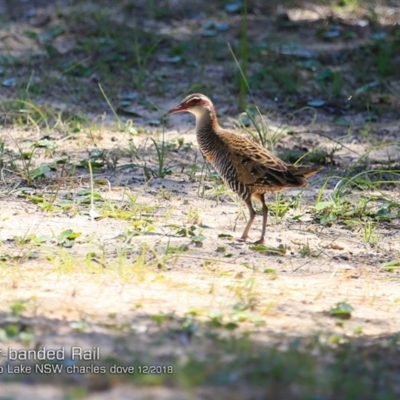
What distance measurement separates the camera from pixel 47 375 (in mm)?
4066

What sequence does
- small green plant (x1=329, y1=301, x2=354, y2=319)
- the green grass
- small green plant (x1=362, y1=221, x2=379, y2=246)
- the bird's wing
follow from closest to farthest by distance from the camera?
the green grass → small green plant (x1=329, y1=301, x2=354, y2=319) → the bird's wing → small green plant (x1=362, y1=221, x2=379, y2=246)

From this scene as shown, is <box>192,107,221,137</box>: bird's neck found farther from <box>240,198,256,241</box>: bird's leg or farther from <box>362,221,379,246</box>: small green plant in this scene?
<box>362,221,379,246</box>: small green plant

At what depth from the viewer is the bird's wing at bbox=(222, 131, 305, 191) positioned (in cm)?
662

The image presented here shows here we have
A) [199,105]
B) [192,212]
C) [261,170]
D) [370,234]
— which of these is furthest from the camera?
[199,105]

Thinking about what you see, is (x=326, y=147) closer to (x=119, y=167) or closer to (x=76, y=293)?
(x=119, y=167)

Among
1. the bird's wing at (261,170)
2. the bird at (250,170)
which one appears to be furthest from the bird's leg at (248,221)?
the bird's wing at (261,170)

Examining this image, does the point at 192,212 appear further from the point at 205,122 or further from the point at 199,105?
the point at 199,105

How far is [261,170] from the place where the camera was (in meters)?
6.63

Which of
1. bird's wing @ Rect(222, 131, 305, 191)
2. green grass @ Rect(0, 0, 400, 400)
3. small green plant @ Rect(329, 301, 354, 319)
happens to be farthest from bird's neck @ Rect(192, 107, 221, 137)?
small green plant @ Rect(329, 301, 354, 319)

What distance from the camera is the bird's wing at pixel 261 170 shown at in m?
6.62

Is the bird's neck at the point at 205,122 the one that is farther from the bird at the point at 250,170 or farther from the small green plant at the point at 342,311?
the small green plant at the point at 342,311

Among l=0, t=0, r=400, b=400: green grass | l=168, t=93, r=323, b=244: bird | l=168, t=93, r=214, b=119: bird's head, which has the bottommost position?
l=0, t=0, r=400, b=400: green grass

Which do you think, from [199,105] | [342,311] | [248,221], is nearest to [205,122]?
[199,105]

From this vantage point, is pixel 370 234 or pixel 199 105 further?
pixel 199 105
